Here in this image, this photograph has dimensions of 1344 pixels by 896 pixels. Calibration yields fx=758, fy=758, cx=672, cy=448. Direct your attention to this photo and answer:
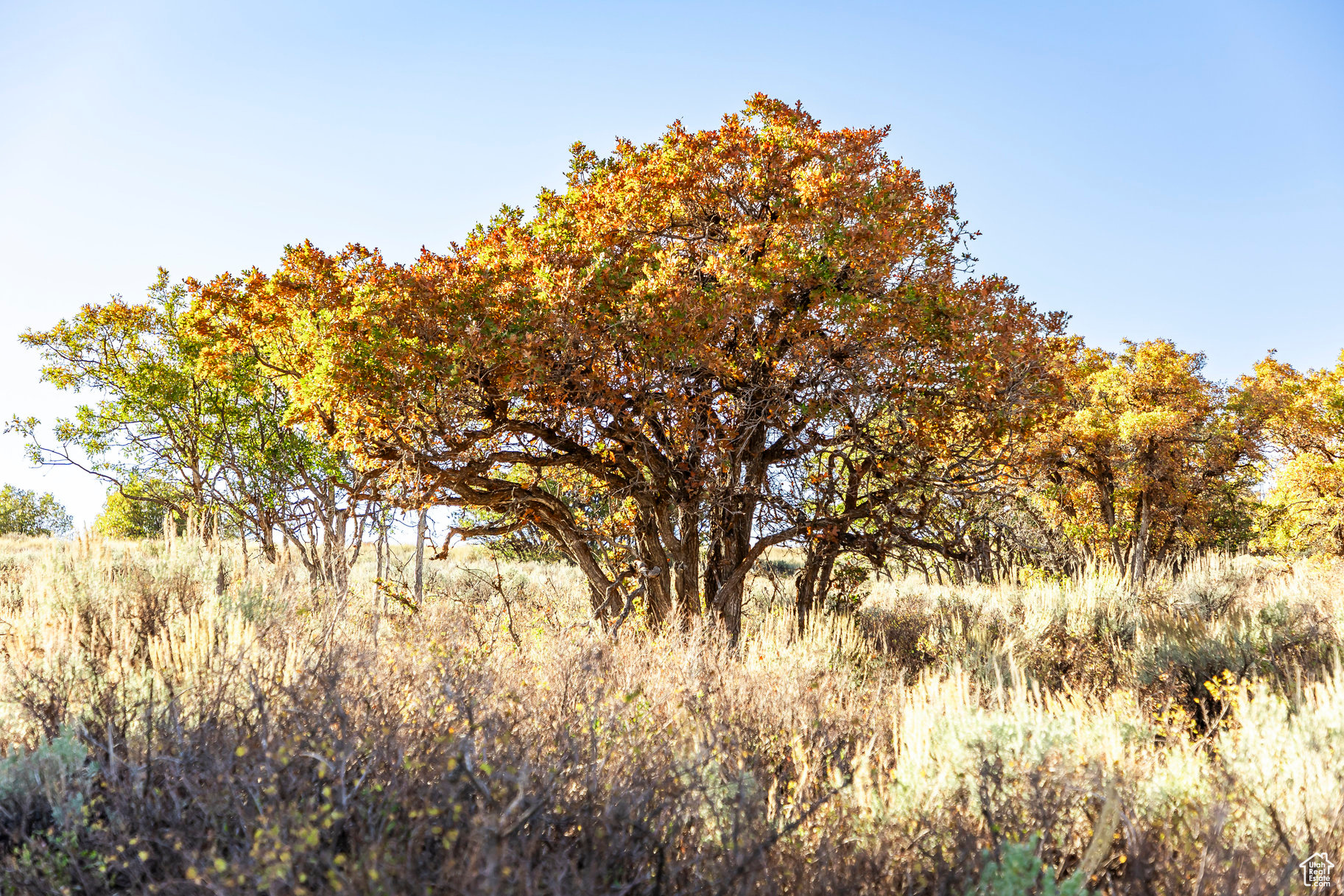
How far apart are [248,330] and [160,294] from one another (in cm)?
619

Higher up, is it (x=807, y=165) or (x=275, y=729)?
(x=807, y=165)

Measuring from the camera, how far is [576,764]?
3.36m

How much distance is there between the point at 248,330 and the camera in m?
8.88

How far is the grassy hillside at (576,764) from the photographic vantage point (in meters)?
2.74

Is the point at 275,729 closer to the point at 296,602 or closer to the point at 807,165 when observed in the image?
the point at 296,602

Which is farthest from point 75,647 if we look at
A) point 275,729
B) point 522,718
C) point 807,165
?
point 807,165

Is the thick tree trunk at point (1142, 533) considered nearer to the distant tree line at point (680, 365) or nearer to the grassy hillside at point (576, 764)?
the distant tree line at point (680, 365)
